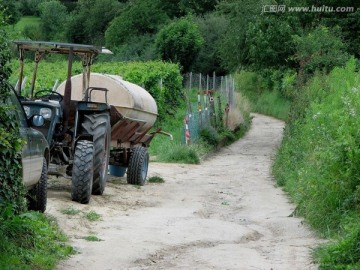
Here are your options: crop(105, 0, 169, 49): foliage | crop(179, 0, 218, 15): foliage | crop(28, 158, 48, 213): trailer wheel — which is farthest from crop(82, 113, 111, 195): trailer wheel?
crop(179, 0, 218, 15): foliage

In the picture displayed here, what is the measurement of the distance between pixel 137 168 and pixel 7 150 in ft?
31.8

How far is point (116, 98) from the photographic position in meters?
19.2

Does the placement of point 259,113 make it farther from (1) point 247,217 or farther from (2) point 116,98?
(1) point 247,217

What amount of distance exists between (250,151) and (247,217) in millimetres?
17983

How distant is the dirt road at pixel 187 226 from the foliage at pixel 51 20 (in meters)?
60.0

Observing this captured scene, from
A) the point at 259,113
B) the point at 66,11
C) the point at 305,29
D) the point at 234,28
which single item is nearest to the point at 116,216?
the point at 305,29

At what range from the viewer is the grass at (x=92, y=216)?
1374cm

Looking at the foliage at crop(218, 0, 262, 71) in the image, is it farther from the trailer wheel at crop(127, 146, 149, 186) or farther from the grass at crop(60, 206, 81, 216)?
the grass at crop(60, 206, 81, 216)

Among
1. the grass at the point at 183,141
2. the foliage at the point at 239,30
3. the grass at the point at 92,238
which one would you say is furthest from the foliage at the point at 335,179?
the foliage at the point at 239,30

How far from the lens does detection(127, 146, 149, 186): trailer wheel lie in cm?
1950

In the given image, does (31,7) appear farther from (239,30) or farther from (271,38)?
(271,38)

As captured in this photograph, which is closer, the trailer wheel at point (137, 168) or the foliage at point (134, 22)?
the trailer wheel at point (137, 168)

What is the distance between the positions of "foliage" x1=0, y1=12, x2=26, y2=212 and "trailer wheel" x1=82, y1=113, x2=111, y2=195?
549 cm

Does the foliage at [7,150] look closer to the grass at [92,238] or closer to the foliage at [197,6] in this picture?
the grass at [92,238]
